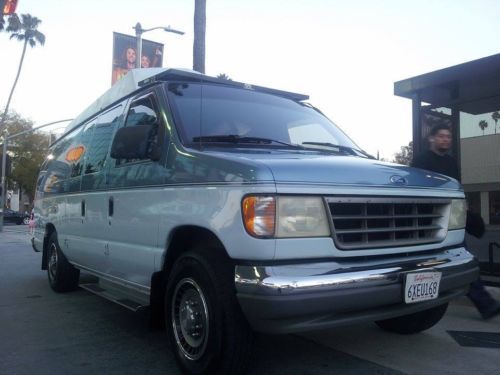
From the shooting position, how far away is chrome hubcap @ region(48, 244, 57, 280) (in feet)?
22.9

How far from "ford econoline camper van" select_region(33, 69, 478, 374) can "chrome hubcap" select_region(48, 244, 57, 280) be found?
2159 millimetres

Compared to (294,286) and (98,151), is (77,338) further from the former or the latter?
(294,286)

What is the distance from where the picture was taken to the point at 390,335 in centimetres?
459

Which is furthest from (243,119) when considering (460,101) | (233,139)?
(460,101)

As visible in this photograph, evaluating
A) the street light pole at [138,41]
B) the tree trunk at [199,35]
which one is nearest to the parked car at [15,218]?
the street light pole at [138,41]

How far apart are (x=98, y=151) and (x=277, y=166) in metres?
2.97

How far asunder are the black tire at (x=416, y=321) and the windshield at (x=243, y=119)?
1.65 meters

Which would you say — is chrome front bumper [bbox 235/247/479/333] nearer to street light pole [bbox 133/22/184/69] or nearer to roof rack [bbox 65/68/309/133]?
roof rack [bbox 65/68/309/133]

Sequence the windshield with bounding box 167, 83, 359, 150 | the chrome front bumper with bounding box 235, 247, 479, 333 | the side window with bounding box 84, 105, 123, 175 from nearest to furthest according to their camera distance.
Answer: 1. the chrome front bumper with bounding box 235, 247, 479, 333
2. the windshield with bounding box 167, 83, 359, 150
3. the side window with bounding box 84, 105, 123, 175

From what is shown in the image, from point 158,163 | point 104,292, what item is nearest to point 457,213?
point 158,163

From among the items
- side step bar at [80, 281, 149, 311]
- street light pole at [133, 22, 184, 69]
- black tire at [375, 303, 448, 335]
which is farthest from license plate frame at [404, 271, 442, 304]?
street light pole at [133, 22, 184, 69]

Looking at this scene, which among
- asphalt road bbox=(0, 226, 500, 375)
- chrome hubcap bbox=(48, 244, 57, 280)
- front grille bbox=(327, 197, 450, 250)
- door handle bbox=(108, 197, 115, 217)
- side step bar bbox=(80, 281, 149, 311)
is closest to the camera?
front grille bbox=(327, 197, 450, 250)

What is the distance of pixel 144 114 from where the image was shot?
448 centimetres

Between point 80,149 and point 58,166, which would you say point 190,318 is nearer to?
point 80,149
